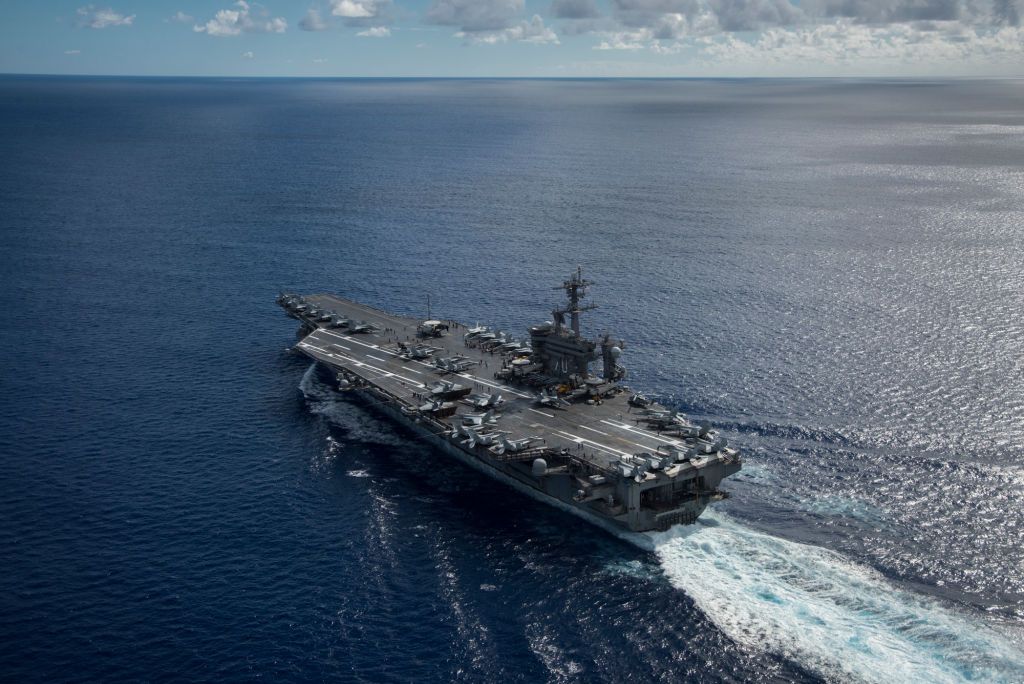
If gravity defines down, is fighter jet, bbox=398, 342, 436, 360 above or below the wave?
above

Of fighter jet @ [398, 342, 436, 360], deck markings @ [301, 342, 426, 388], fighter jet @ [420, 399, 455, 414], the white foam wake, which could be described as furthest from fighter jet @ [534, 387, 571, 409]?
the white foam wake

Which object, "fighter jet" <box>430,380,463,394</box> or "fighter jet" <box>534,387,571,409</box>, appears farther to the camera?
"fighter jet" <box>430,380,463,394</box>

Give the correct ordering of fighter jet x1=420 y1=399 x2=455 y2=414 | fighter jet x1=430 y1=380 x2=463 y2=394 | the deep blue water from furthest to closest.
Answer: fighter jet x1=430 y1=380 x2=463 y2=394 < fighter jet x1=420 y1=399 x2=455 y2=414 < the deep blue water

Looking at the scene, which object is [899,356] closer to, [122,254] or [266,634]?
[266,634]

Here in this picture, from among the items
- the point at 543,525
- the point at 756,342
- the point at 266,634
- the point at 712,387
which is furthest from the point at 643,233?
the point at 266,634

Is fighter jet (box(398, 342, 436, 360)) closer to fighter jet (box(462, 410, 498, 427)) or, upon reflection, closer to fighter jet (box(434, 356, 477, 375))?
fighter jet (box(434, 356, 477, 375))

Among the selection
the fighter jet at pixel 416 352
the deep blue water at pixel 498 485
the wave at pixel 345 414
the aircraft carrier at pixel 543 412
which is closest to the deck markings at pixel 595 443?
the aircraft carrier at pixel 543 412

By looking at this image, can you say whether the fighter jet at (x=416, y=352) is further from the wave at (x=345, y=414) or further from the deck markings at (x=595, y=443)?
the deck markings at (x=595, y=443)
